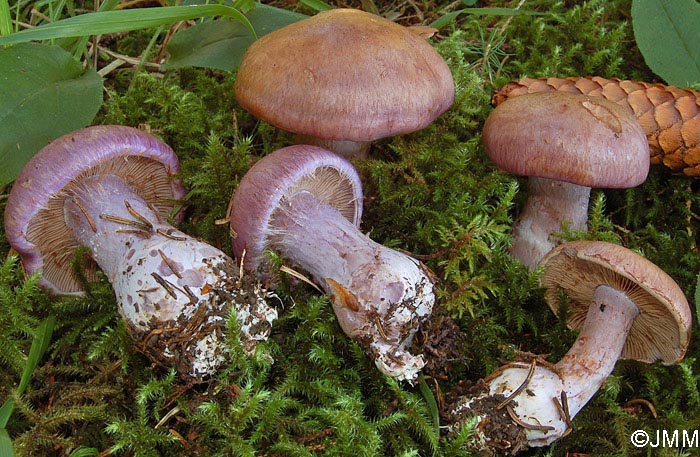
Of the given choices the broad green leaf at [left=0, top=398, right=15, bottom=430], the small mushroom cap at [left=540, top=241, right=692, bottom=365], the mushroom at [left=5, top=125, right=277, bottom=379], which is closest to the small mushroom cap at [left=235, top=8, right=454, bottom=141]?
the mushroom at [left=5, top=125, right=277, bottom=379]

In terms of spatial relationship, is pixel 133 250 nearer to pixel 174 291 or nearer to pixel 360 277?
pixel 174 291

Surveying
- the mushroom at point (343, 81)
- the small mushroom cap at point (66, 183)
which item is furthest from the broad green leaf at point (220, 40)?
the small mushroom cap at point (66, 183)

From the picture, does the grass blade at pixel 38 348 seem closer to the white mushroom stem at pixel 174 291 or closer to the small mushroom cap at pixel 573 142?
the white mushroom stem at pixel 174 291

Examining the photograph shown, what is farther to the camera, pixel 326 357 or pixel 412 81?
pixel 412 81

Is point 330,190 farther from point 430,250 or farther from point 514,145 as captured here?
point 514,145

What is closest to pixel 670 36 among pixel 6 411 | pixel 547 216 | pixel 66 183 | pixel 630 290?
pixel 547 216

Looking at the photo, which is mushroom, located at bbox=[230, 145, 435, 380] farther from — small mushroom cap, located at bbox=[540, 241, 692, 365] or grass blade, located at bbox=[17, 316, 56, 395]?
grass blade, located at bbox=[17, 316, 56, 395]

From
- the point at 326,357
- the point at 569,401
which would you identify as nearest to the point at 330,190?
the point at 326,357
